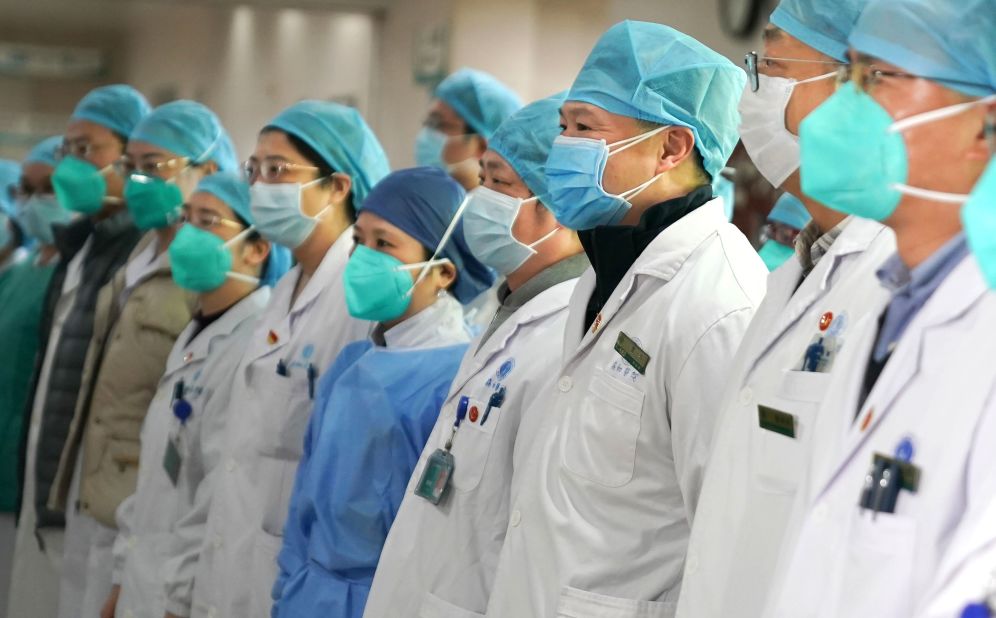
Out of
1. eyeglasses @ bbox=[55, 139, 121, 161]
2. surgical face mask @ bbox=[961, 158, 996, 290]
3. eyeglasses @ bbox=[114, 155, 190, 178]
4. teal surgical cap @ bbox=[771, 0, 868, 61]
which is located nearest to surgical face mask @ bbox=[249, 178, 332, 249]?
eyeglasses @ bbox=[114, 155, 190, 178]

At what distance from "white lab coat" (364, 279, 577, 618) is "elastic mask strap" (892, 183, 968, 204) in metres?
1.06

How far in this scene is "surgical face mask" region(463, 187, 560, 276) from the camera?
278 centimetres

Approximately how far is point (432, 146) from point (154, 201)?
3.08 feet

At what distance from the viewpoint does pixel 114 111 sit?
15.3 feet

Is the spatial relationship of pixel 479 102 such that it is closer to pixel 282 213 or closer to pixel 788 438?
pixel 282 213

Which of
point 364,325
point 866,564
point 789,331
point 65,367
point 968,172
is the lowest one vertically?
point 65,367

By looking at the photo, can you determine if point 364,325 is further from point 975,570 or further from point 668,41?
point 975,570

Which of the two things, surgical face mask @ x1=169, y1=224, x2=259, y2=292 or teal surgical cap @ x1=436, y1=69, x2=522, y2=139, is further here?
teal surgical cap @ x1=436, y1=69, x2=522, y2=139

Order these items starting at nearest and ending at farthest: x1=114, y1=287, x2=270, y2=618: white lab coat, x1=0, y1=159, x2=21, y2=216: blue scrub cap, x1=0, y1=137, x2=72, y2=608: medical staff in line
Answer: x1=114, y1=287, x2=270, y2=618: white lab coat
x1=0, y1=137, x2=72, y2=608: medical staff in line
x1=0, y1=159, x2=21, y2=216: blue scrub cap

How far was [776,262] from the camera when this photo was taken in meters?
3.72

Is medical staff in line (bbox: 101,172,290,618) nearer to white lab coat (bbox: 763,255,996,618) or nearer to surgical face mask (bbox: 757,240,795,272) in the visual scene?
surgical face mask (bbox: 757,240,795,272)

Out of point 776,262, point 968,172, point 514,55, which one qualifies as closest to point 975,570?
point 968,172

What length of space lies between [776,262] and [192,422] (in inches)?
66.2

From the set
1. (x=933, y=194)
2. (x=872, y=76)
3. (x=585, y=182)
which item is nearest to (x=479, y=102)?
(x=585, y=182)
